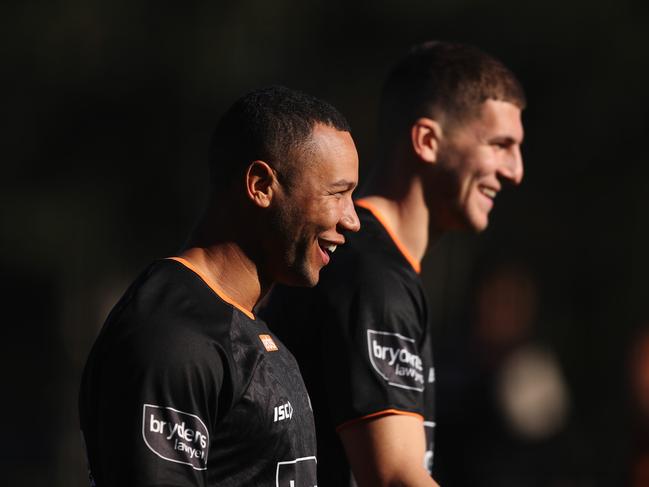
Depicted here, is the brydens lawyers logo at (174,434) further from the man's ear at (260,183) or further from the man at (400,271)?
A: the man at (400,271)

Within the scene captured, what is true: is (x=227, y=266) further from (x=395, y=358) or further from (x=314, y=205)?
(x=395, y=358)

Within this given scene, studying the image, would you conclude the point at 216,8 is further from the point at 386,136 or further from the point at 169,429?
the point at 169,429

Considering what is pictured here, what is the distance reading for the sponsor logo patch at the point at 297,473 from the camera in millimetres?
3816

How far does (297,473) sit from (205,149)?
34.0 ft

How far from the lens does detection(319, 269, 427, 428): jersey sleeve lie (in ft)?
15.4

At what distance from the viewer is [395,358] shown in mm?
4805

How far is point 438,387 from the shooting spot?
368 inches

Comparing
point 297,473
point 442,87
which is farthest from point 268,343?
point 442,87

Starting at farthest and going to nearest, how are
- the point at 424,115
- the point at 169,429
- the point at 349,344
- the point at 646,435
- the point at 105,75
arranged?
the point at 105,75, the point at 646,435, the point at 424,115, the point at 349,344, the point at 169,429

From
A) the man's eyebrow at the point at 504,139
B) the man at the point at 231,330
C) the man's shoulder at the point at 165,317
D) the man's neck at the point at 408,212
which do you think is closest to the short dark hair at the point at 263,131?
the man at the point at 231,330

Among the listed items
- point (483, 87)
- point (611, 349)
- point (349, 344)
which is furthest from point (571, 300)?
point (349, 344)

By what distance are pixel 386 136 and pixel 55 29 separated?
29.8 feet

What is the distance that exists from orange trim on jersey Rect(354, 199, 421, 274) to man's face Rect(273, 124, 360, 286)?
111 centimetres

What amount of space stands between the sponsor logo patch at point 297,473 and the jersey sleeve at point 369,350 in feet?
2.23
